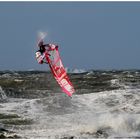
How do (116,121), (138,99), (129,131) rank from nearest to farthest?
(129,131) < (116,121) < (138,99)

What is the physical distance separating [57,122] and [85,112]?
5.64 meters

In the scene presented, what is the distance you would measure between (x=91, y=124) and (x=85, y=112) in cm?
828

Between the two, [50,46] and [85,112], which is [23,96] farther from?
[50,46]

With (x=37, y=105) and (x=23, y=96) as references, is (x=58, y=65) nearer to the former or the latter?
(x=37, y=105)

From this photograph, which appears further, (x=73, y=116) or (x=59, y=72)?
(x=73, y=116)

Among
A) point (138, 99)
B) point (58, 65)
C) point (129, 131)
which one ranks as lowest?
point (129, 131)

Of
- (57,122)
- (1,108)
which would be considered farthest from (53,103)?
(57,122)

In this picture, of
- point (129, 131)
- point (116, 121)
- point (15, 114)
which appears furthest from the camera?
point (15, 114)

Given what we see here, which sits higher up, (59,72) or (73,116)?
(59,72)

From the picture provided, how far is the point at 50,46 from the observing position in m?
19.4

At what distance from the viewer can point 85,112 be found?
29.9m

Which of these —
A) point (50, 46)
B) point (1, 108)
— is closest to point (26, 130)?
point (50, 46)

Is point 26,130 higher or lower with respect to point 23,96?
lower

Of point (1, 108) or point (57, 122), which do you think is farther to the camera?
point (1, 108)
